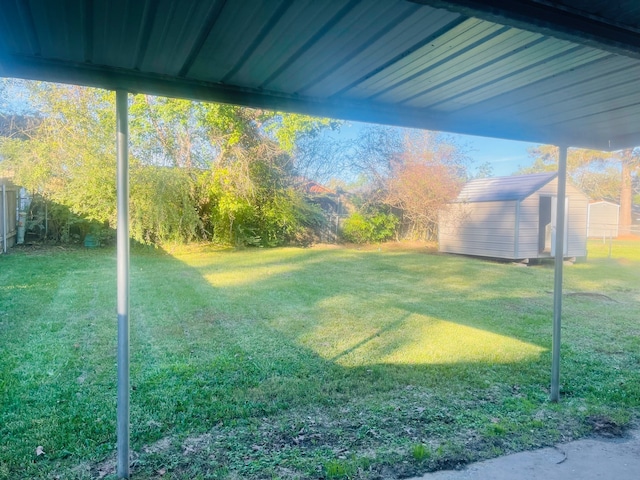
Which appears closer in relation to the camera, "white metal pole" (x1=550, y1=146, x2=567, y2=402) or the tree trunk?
"white metal pole" (x1=550, y1=146, x2=567, y2=402)

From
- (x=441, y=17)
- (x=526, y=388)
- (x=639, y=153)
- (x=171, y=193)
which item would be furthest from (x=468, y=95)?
(x=639, y=153)

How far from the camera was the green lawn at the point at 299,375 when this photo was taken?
2059 mm

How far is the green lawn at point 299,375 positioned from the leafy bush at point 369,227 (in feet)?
20.5

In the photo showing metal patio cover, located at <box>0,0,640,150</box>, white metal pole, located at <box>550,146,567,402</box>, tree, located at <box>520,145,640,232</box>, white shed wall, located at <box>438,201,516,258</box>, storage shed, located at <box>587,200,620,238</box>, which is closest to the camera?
metal patio cover, located at <box>0,0,640,150</box>

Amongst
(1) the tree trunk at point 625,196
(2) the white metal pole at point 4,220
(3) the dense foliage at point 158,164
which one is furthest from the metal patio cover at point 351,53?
(1) the tree trunk at point 625,196

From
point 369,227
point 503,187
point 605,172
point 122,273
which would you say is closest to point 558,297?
point 122,273

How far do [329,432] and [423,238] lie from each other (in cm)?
1150

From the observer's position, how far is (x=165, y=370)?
319cm

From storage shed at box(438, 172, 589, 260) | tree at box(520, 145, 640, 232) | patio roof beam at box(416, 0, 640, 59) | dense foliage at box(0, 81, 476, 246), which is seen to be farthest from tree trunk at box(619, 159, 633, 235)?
patio roof beam at box(416, 0, 640, 59)

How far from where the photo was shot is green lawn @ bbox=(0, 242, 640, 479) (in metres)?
2.06

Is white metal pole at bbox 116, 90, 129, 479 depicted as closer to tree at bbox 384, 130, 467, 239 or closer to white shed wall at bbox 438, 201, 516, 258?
white shed wall at bbox 438, 201, 516, 258

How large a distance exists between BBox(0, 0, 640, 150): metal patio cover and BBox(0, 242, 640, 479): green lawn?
1.68m

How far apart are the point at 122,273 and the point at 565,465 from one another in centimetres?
216

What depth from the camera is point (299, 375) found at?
10.3 ft
